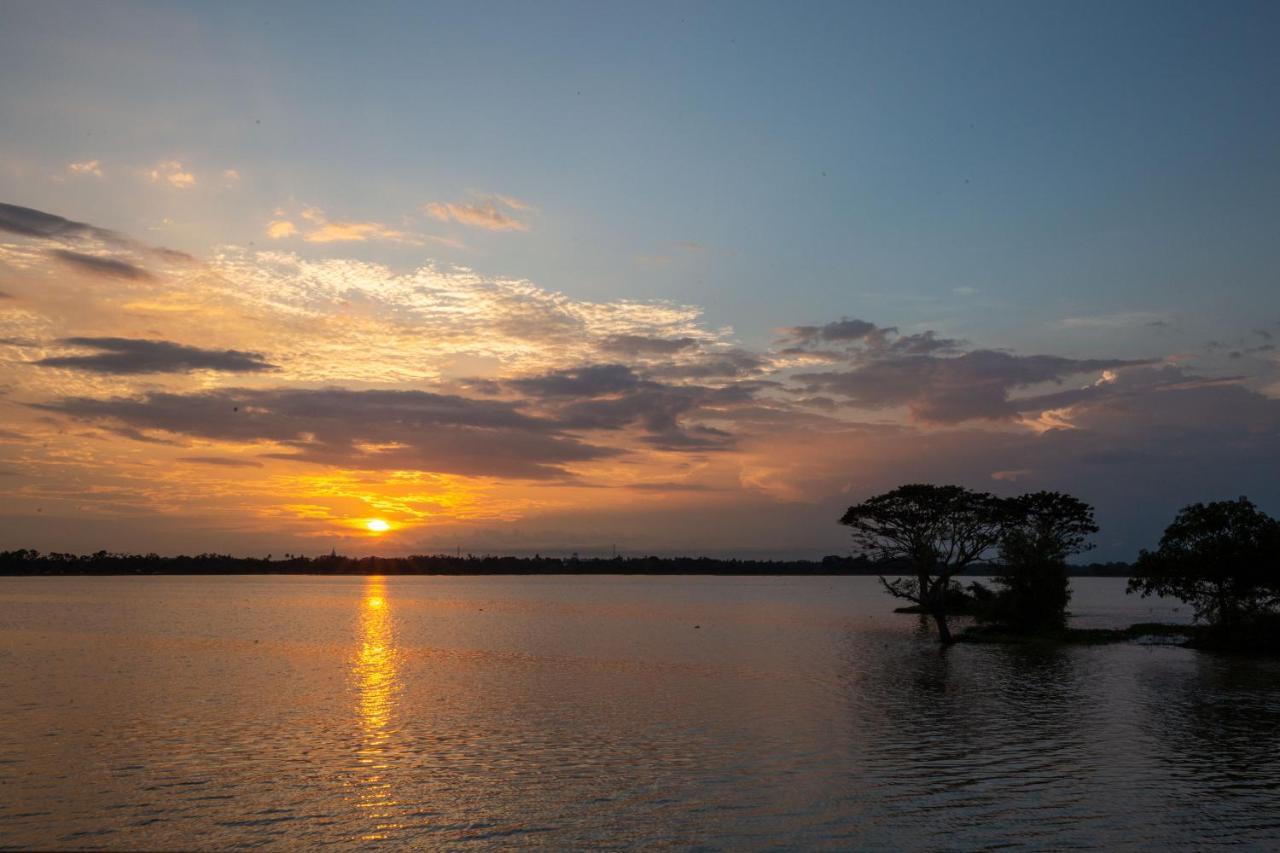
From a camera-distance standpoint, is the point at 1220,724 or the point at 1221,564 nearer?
the point at 1220,724

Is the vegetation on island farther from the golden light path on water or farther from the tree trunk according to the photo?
the golden light path on water

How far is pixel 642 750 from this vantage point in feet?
105

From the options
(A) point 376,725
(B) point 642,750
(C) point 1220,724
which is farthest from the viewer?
(A) point 376,725

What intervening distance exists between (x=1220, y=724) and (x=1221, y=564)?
1228 inches

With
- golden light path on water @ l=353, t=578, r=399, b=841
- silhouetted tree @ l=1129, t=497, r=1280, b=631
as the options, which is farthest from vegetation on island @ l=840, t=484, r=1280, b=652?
golden light path on water @ l=353, t=578, r=399, b=841

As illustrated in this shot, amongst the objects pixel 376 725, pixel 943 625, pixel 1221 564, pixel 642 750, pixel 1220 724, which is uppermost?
pixel 1221 564

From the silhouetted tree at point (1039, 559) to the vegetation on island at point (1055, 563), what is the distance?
3.6 inches

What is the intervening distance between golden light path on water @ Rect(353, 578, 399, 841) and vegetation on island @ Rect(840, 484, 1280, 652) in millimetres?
38216

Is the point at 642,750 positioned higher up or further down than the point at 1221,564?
further down

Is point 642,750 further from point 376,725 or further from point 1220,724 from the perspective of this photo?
point 1220,724

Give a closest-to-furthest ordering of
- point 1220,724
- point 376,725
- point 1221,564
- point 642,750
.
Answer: point 642,750 → point 1220,724 → point 376,725 → point 1221,564

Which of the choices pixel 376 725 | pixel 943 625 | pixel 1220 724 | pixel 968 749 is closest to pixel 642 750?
pixel 968 749

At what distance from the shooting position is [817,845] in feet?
69.5

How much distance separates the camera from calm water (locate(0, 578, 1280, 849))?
22.8 m
